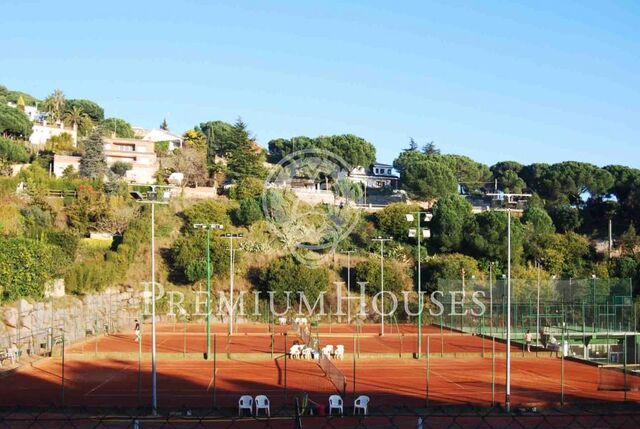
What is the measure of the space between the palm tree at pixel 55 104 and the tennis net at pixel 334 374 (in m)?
70.1

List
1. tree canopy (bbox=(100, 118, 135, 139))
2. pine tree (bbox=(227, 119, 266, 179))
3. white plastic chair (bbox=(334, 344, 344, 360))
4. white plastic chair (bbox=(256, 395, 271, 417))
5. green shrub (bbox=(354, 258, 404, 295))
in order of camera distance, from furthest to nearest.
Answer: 1. tree canopy (bbox=(100, 118, 135, 139))
2. pine tree (bbox=(227, 119, 266, 179))
3. green shrub (bbox=(354, 258, 404, 295))
4. white plastic chair (bbox=(334, 344, 344, 360))
5. white plastic chair (bbox=(256, 395, 271, 417))

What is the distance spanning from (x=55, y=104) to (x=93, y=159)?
28.3 metres

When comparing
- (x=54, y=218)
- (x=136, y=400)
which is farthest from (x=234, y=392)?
(x=54, y=218)

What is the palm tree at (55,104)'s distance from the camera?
287 ft

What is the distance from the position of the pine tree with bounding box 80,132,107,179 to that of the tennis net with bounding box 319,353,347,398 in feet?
142

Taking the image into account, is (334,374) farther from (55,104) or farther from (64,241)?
(55,104)

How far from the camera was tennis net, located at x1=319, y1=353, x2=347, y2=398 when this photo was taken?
832 inches

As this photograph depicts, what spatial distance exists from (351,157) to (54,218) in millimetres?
39076

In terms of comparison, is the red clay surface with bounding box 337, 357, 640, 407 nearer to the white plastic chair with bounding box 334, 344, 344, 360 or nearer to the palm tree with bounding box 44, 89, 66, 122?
the white plastic chair with bounding box 334, 344, 344, 360

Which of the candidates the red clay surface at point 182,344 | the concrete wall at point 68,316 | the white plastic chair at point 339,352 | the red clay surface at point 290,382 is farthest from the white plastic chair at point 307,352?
the concrete wall at point 68,316

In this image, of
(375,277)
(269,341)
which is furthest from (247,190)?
(269,341)

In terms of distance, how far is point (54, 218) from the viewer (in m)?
52.5

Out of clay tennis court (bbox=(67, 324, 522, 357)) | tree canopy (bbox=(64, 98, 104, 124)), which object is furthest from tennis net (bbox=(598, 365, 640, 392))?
tree canopy (bbox=(64, 98, 104, 124))

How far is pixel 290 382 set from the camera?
917 inches
